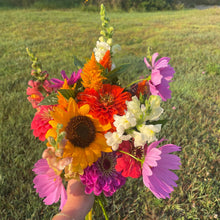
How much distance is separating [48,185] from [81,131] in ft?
0.71

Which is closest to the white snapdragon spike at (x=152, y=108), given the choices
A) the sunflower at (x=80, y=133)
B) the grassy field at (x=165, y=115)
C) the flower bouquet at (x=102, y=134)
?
the flower bouquet at (x=102, y=134)

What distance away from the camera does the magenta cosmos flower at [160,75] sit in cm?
65

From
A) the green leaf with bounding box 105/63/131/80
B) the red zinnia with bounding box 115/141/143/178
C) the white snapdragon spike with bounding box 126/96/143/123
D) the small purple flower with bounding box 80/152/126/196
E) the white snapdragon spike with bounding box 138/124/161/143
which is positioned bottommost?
the small purple flower with bounding box 80/152/126/196

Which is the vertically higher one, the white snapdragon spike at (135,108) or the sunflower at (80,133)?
the white snapdragon spike at (135,108)

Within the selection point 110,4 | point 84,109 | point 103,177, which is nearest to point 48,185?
point 103,177

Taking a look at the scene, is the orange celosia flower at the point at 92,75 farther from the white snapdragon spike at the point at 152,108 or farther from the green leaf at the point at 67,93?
the white snapdragon spike at the point at 152,108

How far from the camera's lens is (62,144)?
475 mm

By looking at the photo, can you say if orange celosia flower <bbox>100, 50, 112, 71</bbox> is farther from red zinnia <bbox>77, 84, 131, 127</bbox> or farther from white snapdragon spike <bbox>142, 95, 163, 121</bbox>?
white snapdragon spike <bbox>142, 95, 163, 121</bbox>

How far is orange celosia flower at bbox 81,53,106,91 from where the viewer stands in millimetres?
590

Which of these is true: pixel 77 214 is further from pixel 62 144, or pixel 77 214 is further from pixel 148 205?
pixel 148 205

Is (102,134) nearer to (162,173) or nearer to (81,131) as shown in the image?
(81,131)

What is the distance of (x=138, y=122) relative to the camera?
557 millimetres

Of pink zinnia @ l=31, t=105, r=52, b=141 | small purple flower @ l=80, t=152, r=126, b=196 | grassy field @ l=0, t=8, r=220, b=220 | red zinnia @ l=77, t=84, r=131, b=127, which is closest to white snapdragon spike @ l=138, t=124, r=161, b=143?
red zinnia @ l=77, t=84, r=131, b=127

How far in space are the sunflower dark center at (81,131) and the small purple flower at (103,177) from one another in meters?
0.10
